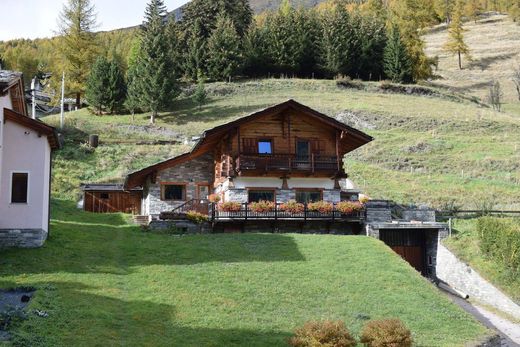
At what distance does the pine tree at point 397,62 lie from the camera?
278ft

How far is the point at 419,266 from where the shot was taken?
30.5m

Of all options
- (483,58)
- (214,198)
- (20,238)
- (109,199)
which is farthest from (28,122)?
(483,58)

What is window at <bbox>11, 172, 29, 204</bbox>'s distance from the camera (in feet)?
75.0

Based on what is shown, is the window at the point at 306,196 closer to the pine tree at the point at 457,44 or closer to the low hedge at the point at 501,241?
the low hedge at the point at 501,241

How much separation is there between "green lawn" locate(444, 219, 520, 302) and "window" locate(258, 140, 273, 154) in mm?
10197

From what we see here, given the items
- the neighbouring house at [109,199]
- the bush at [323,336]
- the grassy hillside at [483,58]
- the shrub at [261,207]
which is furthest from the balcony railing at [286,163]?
the grassy hillside at [483,58]

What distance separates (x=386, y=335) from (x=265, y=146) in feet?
64.5

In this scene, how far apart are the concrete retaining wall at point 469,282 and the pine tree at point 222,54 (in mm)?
54935

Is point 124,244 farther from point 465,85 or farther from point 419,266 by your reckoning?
point 465,85

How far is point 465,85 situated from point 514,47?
26.9 metres

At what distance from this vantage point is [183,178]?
34500 mm

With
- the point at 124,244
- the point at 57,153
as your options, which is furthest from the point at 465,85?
the point at 124,244

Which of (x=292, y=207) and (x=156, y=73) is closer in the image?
(x=292, y=207)

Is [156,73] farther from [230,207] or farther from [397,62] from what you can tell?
[230,207]
